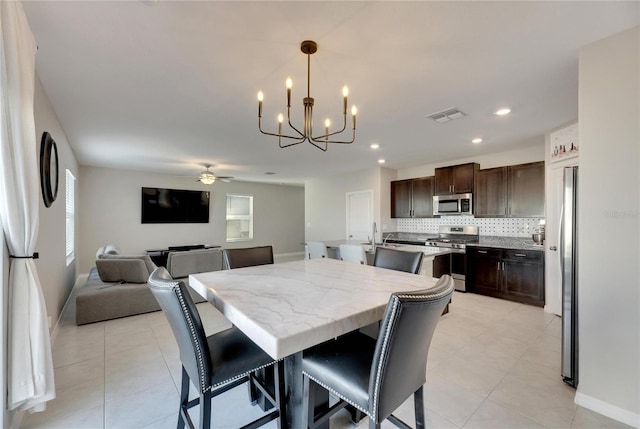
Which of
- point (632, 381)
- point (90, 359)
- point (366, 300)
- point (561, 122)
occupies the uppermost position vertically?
point (561, 122)

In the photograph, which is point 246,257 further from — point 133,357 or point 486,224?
point 486,224

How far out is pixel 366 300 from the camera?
53.7 inches

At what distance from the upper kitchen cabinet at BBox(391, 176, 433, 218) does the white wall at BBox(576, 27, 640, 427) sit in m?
3.84

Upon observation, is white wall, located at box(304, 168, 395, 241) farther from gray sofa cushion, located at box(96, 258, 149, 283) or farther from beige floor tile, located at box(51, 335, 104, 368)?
beige floor tile, located at box(51, 335, 104, 368)

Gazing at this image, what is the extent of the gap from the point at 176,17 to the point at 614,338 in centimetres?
329

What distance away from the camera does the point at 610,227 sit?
177 cm

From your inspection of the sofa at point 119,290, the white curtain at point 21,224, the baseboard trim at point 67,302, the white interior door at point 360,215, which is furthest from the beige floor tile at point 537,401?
the white interior door at point 360,215

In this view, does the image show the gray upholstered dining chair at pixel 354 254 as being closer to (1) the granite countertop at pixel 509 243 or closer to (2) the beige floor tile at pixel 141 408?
(2) the beige floor tile at pixel 141 408

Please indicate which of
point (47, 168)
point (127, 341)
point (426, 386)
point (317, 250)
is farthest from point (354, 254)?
point (47, 168)

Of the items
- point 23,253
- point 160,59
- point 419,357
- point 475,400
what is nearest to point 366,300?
point 419,357

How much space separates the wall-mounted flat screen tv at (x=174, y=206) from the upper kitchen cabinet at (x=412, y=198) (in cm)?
493

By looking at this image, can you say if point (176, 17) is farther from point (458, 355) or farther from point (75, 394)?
point (458, 355)

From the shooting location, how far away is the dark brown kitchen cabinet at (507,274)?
400 cm

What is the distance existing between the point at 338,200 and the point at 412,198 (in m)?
1.88
